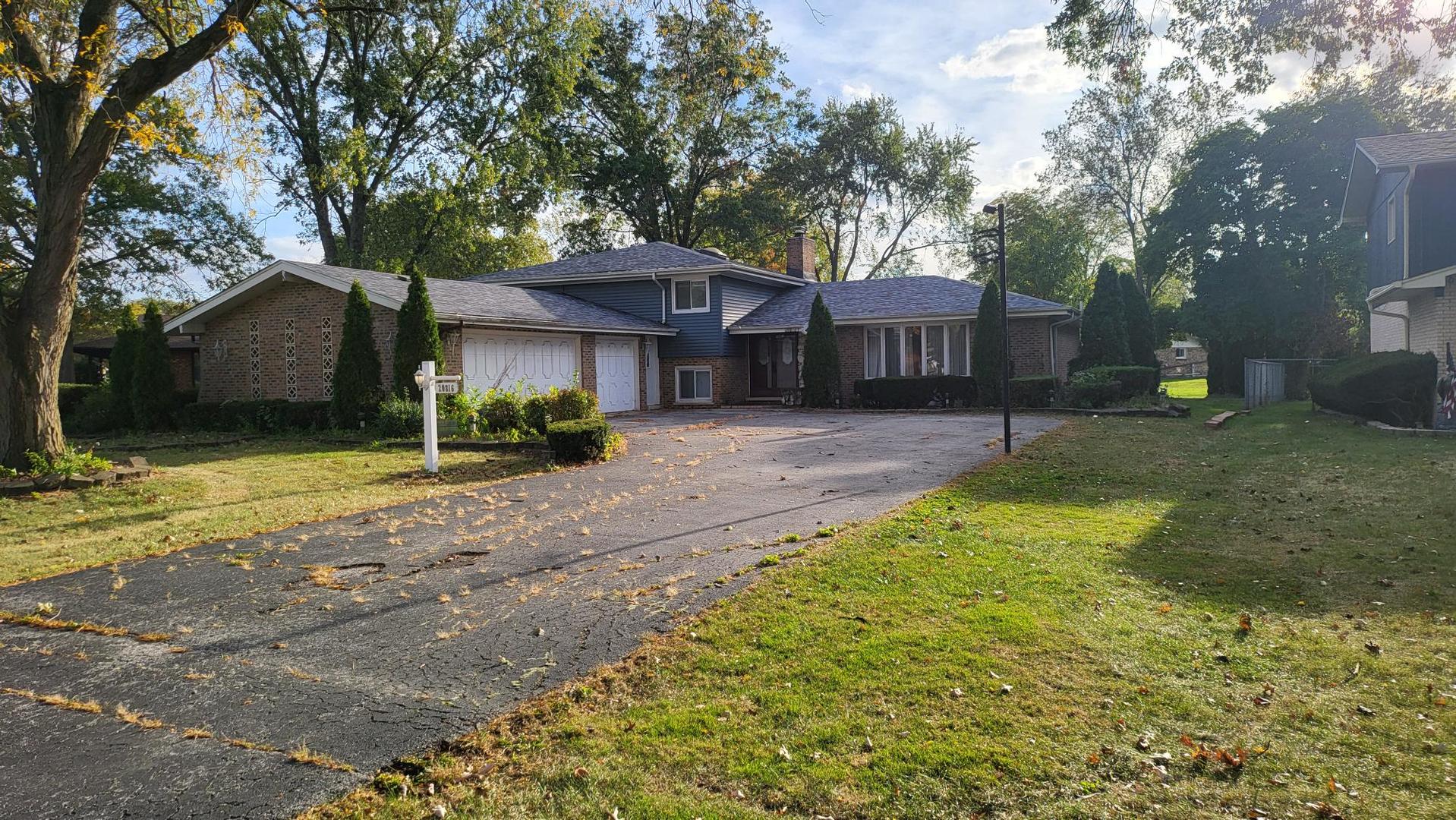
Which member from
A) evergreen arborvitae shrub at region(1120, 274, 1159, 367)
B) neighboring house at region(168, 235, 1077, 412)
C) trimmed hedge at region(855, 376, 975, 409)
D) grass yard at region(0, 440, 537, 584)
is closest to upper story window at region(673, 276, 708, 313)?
neighboring house at region(168, 235, 1077, 412)

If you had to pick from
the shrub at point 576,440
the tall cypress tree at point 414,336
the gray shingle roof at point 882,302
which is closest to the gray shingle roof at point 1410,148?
the gray shingle roof at point 882,302

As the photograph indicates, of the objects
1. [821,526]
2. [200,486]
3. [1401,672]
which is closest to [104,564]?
[200,486]

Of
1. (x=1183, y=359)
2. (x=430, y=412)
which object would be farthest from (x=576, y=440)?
(x=1183, y=359)

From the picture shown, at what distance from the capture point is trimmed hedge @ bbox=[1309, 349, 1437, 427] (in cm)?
1523

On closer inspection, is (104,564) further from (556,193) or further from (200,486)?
(556,193)

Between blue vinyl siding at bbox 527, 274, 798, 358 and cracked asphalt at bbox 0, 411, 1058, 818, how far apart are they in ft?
59.4

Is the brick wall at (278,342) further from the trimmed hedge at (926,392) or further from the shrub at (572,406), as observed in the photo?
the trimmed hedge at (926,392)

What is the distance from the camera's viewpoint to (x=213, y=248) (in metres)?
34.5

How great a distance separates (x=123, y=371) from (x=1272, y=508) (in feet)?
77.3

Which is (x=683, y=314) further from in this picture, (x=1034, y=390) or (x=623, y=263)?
(x=1034, y=390)

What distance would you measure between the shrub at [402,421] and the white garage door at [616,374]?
8713mm

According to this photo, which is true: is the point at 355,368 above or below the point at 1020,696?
above

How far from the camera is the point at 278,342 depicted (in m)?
20.6

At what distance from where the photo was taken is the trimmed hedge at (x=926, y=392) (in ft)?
79.1
